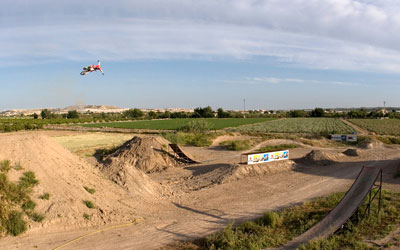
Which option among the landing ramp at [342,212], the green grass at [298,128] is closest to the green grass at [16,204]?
the landing ramp at [342,212]

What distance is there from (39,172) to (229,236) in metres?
8.51

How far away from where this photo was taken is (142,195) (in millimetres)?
15227

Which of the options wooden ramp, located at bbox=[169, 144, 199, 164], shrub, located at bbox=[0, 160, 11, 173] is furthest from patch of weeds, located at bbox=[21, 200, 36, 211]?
wooden ramp, located at bbox=[169, 144, 199, 164]

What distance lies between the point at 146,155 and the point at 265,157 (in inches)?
391

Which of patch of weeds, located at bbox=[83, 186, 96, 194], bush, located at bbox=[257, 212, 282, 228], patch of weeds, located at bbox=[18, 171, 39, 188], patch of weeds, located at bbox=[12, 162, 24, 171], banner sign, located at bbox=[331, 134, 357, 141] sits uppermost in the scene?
patch of weeds, located at bbox=[12, 162, 24, 171]

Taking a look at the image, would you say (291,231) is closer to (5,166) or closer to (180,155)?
(5,166)

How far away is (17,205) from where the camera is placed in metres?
10.8

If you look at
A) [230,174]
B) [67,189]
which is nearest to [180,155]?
[230,174]

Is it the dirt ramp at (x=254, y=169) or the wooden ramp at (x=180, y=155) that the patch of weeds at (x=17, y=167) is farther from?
the wooden ramp at (x=180, y=155)

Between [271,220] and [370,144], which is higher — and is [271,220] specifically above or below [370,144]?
below

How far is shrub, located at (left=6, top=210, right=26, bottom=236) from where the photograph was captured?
10023mm

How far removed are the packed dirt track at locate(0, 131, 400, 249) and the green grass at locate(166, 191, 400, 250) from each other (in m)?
0.92

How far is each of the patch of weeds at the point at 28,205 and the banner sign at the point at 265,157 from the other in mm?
14050

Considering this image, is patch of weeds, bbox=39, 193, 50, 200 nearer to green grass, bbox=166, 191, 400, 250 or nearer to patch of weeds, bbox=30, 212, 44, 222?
patch of weeds, bbox=30, 212, 44, 222
